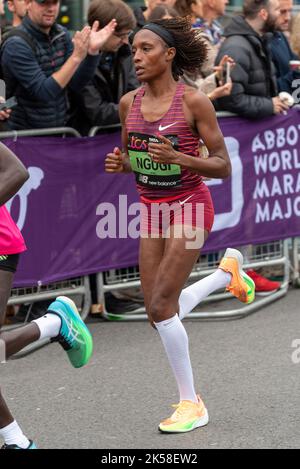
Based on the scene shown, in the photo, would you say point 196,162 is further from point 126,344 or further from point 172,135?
point 126,344

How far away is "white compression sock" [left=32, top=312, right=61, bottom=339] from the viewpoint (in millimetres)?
5641

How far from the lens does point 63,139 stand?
323 inches

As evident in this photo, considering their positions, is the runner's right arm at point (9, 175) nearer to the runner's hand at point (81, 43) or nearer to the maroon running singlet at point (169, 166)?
the maroon running singlet at point (169, 166)

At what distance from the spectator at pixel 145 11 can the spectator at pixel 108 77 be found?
0.68 m

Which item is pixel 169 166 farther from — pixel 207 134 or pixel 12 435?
pixel 12 435

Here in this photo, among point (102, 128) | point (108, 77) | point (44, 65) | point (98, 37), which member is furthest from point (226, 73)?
point (44, 65)

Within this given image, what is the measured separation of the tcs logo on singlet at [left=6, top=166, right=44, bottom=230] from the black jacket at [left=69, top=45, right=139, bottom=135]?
72cm

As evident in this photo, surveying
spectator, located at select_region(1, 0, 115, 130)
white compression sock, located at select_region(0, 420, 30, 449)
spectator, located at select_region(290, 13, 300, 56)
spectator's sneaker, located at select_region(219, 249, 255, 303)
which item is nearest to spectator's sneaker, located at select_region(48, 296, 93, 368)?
white compression sock, located at select_region(0, 420, 30, 449)

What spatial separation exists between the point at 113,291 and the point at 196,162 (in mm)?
3258

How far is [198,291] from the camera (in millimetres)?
6414

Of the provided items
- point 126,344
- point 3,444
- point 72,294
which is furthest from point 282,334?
point 3,444

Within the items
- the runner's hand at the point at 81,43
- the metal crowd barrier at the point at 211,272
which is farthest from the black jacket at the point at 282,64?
the runner's hand at the point at 81,43

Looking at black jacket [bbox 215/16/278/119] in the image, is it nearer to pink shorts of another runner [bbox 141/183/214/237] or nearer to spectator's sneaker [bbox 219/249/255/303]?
spectator's sneaker [bbox 219/249/255/303]

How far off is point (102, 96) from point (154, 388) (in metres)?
2.77
